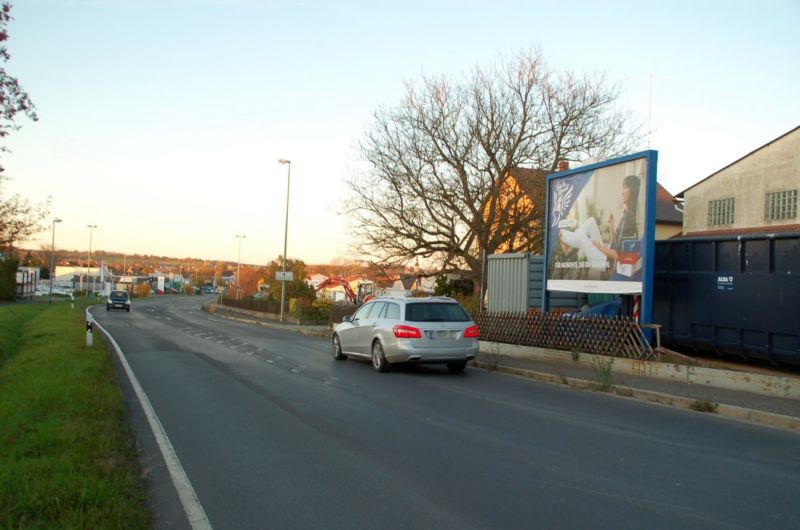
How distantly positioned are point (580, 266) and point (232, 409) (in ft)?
31.5

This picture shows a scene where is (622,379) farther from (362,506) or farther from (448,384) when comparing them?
(362,506)

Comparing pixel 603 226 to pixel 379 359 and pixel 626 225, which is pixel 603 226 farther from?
pixel 379 359

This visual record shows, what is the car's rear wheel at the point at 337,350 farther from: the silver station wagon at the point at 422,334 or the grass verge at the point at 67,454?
the grass verge at the point at 67,454

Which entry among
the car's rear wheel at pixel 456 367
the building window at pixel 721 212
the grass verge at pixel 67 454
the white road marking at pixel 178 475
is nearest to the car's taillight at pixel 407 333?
the car's rear wheel at pixel 456 367

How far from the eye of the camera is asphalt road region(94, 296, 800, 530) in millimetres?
5098

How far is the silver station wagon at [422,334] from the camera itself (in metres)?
13.4

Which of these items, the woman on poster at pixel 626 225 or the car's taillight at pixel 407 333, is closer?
the car's taillight at pixel 407 333

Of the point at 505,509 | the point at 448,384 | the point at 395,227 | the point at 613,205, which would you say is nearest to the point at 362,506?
the point at 505,509

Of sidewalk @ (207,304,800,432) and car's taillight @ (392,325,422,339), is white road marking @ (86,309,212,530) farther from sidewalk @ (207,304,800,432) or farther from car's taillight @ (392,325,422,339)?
sidewalk @ (207,304,800,432)

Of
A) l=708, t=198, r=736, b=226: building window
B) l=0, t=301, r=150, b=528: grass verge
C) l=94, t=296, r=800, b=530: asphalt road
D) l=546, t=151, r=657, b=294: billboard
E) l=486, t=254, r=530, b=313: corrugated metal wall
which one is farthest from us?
l=708, t=198, r=736, b=226: building window

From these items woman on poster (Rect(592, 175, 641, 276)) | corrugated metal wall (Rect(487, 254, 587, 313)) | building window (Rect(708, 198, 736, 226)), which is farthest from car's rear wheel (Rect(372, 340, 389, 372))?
building window (Rect(708, 198, 736, 226))

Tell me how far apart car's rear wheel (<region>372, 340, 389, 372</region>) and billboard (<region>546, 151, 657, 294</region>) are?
17.1 ft

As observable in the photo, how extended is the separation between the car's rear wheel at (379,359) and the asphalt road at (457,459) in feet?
6.38

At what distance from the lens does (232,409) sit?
31.3 feet
